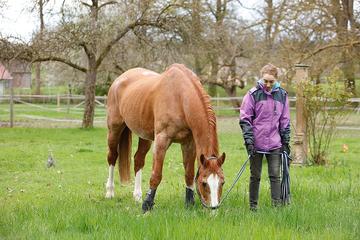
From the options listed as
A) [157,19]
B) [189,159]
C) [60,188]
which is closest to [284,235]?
[189,159]

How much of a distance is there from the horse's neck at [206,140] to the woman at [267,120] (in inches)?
16.3

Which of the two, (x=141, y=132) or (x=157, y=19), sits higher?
(x=157, y=19)

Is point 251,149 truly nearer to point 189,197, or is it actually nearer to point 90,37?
point 189,197

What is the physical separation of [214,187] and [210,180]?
85mm

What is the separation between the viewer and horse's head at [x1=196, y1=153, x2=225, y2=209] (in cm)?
512

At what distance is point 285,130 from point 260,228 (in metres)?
1.71

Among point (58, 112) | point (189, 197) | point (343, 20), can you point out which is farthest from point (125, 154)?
point (58, 112)

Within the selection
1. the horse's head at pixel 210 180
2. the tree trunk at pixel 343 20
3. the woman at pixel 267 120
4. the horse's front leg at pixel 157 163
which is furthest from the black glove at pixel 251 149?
the tree trunk at pixel 343 20

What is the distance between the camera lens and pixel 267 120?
5.85 metres

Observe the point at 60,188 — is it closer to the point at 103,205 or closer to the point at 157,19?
the point at 103,205

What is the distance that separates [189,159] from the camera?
649 cm

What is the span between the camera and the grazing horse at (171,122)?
5.34 meters

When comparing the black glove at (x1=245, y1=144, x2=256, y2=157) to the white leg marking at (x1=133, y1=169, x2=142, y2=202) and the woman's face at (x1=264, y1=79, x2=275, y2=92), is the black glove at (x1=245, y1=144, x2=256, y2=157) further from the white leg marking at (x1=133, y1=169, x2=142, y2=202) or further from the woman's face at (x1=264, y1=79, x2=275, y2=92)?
the white leg marking at (x1=133, y1=169, x2=142, y2=202)

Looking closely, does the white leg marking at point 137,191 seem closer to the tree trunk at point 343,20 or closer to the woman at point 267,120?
the woman at point 267,120
